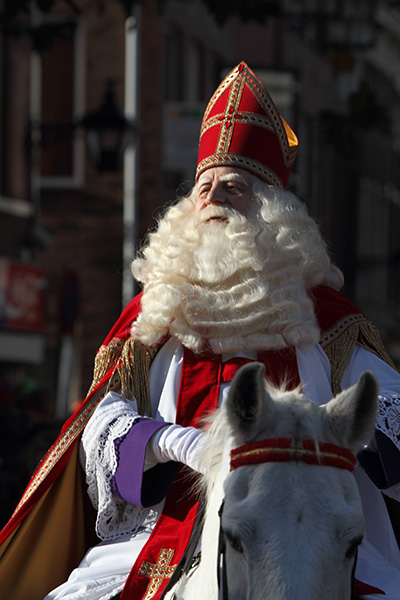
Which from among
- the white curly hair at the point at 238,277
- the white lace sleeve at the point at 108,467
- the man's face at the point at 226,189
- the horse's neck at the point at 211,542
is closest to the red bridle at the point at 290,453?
the horse's neck at the point at 211,542

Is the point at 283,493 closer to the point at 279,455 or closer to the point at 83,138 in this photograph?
the point at 279,455

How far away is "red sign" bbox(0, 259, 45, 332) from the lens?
1750 cm

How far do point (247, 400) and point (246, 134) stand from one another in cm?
194

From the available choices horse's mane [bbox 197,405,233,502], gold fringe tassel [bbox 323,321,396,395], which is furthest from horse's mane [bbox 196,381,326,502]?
gold fringe tassel [bbox 323,321,396,395]

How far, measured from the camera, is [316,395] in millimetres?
4082

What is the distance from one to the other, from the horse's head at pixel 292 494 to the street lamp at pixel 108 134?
9049mm

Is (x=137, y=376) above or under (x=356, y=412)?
under

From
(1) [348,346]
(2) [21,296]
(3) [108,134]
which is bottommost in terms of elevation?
(2) [21,296]

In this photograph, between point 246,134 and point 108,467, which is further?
point 246,134

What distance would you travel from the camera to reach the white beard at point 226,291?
4141 millimetres

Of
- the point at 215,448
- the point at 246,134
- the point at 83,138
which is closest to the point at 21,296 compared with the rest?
the point at 83,138

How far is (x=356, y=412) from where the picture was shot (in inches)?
122

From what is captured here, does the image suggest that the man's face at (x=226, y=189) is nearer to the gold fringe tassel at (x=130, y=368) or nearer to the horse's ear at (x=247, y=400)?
the gold fringe tassel at (x=130, y=368)

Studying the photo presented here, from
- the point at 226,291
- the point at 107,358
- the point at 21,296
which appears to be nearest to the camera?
the point at 226,291
